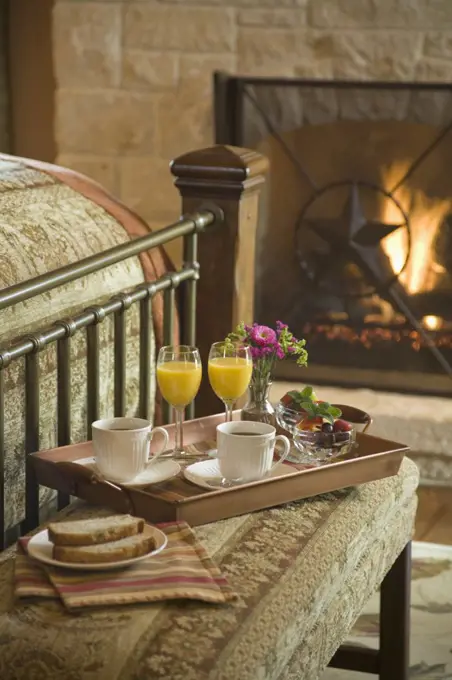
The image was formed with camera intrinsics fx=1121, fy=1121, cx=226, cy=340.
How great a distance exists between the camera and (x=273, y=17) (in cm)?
317

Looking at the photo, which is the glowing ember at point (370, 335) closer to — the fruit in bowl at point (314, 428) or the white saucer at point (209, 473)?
the fruit in bowl at point (314, 428)

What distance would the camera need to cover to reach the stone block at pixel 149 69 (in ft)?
10.7

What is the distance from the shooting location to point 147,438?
1.51 m

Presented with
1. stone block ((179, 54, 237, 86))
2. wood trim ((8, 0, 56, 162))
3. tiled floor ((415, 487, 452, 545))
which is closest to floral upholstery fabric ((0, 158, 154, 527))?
tiled floor ((415, 487, 452, 545))

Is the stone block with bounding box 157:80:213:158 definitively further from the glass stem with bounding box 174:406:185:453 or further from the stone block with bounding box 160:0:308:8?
the glass stem with bounding box 174:406:185:453

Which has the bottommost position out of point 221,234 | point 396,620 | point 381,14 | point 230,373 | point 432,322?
point 396,620

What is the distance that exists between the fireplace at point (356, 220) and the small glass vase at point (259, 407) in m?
1.61

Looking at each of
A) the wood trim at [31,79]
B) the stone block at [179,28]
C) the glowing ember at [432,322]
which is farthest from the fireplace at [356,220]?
the wood trim at [31,79]

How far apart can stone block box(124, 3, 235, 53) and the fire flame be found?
624mm

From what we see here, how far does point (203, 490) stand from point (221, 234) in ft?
2.54

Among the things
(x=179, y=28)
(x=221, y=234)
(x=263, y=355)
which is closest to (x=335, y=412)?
(x=263, y=355)

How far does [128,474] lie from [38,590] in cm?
31

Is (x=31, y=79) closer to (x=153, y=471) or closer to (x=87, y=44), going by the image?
(x=87, y=44)

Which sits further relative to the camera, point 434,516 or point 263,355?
point 434,516
